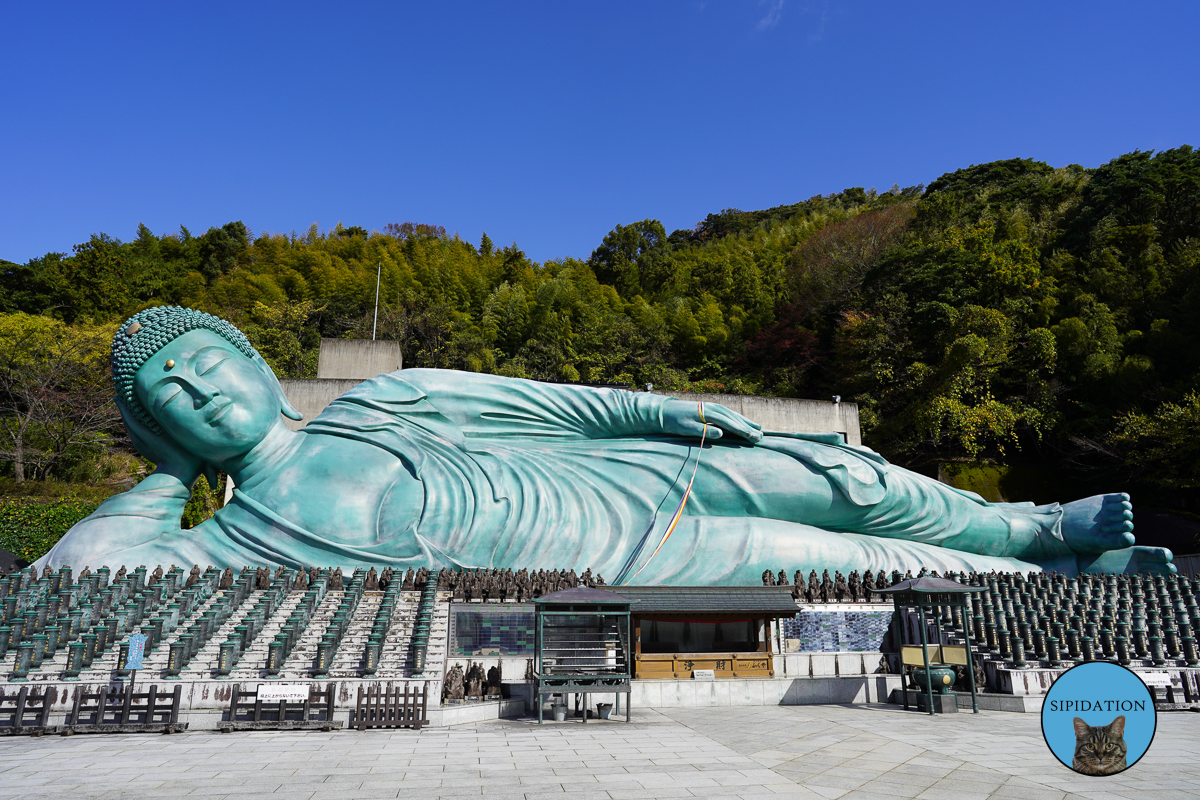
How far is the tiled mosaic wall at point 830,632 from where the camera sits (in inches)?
440

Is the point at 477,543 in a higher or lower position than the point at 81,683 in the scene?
higher

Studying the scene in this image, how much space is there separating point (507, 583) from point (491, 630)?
0.78 m

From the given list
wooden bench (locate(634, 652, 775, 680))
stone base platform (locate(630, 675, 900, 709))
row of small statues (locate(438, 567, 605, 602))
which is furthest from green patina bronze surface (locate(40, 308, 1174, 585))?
stone base platform (locate(630, 675, 900, 709))

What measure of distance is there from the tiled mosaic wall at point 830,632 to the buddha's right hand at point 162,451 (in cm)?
977

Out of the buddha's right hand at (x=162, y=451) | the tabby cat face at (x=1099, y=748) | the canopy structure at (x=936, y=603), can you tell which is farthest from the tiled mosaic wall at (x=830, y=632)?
the buddha's right hand at (x=162, y=451)

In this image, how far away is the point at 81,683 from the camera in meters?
7.34

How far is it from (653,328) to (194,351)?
78.8 feet

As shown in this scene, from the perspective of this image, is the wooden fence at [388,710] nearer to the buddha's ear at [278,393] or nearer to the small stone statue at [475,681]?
the small stone statue at [475,681]

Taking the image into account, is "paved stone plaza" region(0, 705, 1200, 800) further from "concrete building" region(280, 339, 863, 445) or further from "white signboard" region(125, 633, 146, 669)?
"concrete building" region(280, 339, 863, 445)

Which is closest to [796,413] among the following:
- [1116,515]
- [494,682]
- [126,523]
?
[1116,515]

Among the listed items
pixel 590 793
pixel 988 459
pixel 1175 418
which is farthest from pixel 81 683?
pixel 988 459

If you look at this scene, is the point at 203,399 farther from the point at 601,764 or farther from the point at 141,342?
the point at 601,764

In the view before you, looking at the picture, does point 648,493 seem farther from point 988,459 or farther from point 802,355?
point 802,355

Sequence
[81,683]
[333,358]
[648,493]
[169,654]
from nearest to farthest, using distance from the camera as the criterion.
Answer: [81,683] → [169,654] → [648,493] → [333,358]
